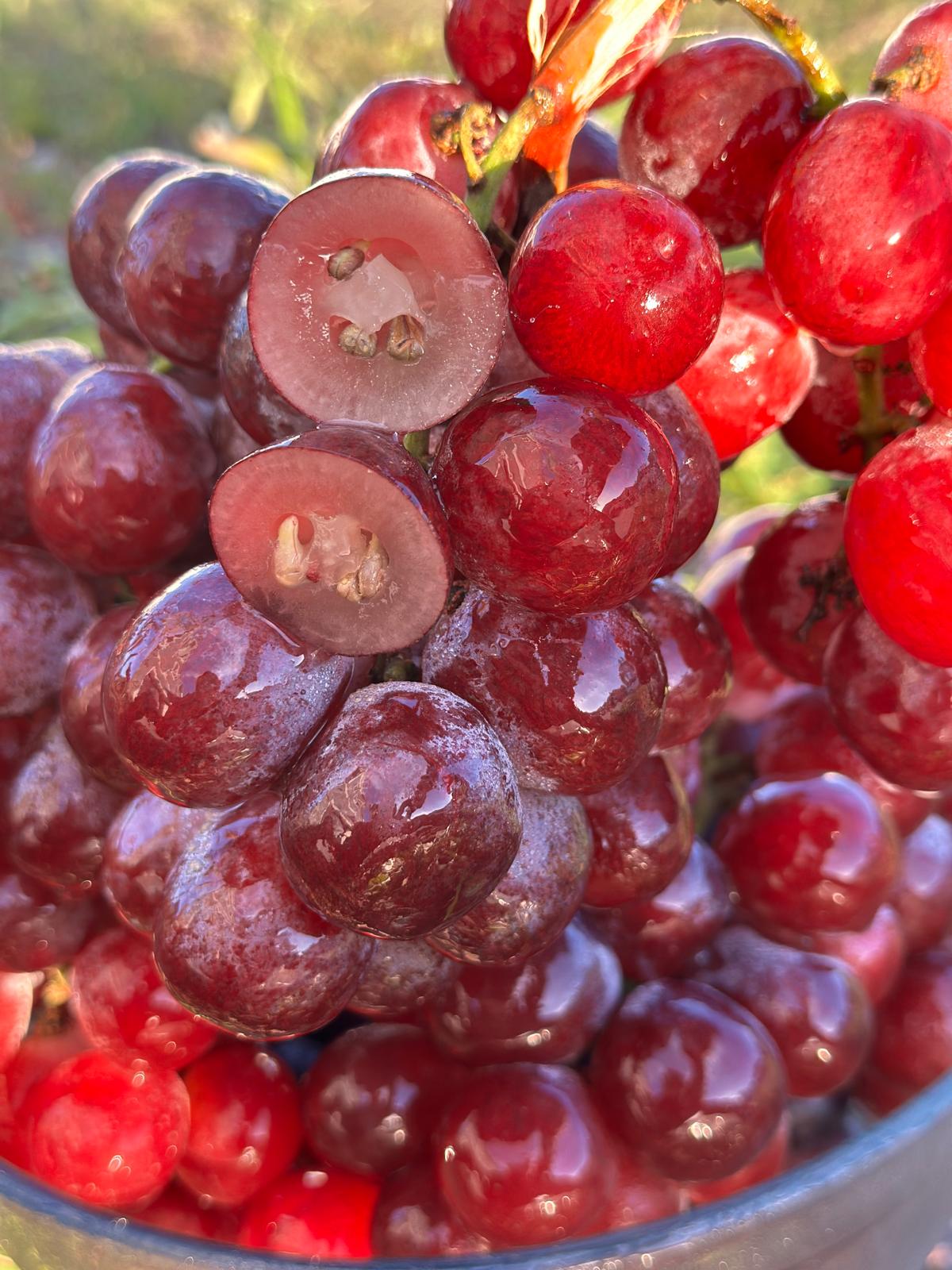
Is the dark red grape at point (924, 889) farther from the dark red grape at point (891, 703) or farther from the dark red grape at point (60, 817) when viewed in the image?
the dark red grape at point (60, 817)

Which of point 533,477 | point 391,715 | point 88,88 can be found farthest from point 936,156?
point 88,88

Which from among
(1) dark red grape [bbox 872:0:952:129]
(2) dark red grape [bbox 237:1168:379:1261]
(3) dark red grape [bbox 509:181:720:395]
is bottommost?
(2) dark red grape [bbox 237:1168:379:1261]

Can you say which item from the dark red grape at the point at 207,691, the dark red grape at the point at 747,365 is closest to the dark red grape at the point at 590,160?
the dark red grape at the point at 747,365

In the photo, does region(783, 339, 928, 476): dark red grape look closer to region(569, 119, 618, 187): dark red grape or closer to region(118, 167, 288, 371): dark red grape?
region(569, 119, 618, 187): dark red grape

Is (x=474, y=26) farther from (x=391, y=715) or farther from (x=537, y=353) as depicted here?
(x=391, y=715)

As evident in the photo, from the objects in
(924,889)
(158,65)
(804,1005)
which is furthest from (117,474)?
(158,65)

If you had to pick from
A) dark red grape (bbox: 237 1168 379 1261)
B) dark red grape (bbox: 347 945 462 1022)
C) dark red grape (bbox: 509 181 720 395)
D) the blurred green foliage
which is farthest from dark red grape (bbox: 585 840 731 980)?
the blurred green foliage
